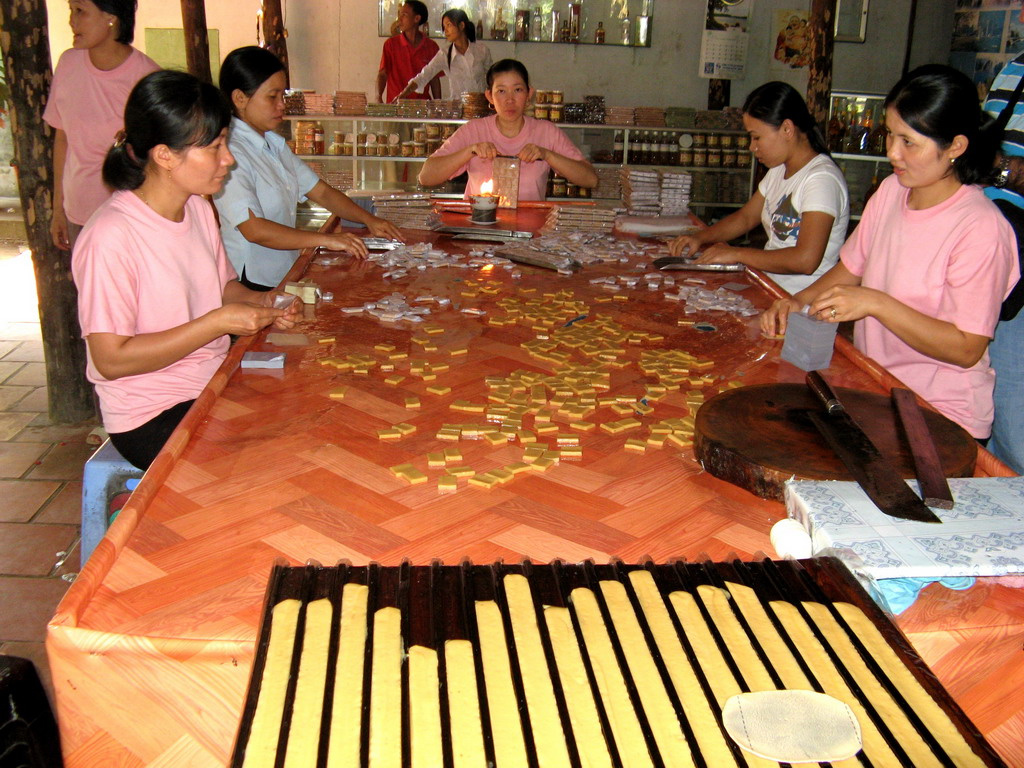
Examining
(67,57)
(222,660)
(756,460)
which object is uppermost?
(67,57)

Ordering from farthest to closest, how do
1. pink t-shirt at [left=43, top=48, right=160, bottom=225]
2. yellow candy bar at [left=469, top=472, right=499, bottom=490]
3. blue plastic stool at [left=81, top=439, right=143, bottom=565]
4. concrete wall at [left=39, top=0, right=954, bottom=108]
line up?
concrete wall at [left=39, top=0, right=954, bottom=108] < pink t-shirt at [left=43, top=48, right=160, bottom=225] < blue plastic stool at [left=81, top=439, right=143, bottom=565] < yellow candy bar at [left=469, top=472, right=499, bottom=490]

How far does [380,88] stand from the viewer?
8.88m

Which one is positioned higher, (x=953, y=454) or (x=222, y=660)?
(x=953, y=454)

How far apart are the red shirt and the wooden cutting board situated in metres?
7.41

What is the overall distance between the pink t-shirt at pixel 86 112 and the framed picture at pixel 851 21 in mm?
8161

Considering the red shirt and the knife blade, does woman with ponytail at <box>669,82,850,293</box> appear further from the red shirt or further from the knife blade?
the red shirt

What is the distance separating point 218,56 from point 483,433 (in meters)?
9.21

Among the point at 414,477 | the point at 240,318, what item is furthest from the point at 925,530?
the point at 240,318

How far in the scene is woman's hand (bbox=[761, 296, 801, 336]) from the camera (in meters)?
2.49

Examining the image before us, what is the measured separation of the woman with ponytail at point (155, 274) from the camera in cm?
213

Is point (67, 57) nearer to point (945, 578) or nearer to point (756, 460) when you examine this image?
point (756, 460)

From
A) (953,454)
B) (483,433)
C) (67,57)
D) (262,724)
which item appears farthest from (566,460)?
(67,57)

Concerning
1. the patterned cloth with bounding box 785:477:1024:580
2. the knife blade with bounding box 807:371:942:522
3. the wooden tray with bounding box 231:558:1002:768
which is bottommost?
the wooden tray with bounding box 231:558:1002:768

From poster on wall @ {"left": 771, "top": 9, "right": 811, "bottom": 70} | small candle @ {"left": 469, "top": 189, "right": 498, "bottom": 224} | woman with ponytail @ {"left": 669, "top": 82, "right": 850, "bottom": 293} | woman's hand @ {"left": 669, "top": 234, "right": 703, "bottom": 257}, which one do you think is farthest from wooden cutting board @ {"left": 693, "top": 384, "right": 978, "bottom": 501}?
poster on wall @ {"left": 771, "top": 9, "right": 811, "bottom": 70}
